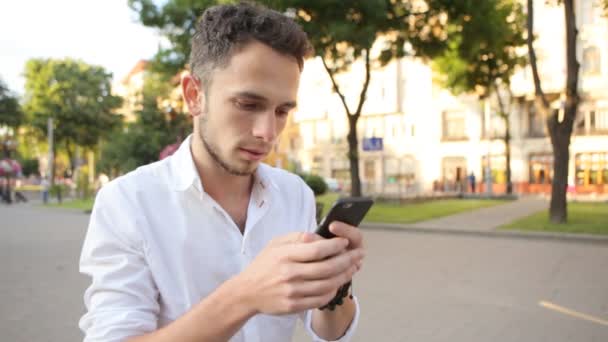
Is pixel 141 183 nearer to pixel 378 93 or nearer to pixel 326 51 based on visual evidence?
pixel 326 51

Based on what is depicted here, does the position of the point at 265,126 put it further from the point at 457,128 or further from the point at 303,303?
the point at 457,128

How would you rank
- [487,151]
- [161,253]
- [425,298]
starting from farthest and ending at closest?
[487,151], [425,298], [161,253]

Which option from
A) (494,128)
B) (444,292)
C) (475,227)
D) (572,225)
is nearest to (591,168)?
(494,128)

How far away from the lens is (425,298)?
6.14 metres

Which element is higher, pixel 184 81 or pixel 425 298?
pixel 184 81

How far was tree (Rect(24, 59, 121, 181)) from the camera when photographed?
1706 inches

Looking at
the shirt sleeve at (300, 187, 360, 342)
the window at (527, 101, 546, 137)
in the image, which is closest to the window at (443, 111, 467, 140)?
the window at (527, 101, 546, 137)

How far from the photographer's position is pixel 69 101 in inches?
1737

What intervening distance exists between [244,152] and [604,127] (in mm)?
38028

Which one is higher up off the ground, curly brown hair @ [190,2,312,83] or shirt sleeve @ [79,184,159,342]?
curly brown hair @ [190,2,312,83]

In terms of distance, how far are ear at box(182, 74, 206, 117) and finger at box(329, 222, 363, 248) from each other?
27.3 inches

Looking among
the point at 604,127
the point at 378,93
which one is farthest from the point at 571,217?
the point at 378,93

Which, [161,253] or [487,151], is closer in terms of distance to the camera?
[161,253]

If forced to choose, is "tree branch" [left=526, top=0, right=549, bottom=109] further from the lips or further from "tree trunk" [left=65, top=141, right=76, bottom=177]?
"tree trunk" [left=65, top=141, right=76, bottom=177]
